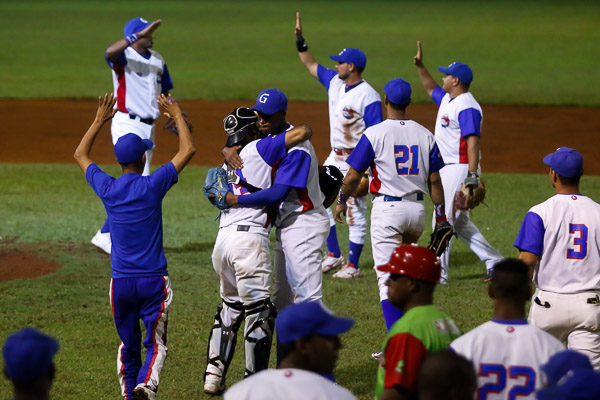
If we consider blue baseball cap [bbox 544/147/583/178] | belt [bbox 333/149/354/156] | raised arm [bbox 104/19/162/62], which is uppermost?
raised arm [bbox 104/19/162/62]

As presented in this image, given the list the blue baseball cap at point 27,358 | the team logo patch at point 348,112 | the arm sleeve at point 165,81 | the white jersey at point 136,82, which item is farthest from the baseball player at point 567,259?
the arm sleeve at point 165,81

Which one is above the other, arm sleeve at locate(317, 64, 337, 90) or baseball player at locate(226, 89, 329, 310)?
arm sleeve at locate(317, 64, 337, 90)

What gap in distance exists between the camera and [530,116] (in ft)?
72.8

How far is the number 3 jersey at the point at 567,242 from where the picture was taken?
5555 millimetres

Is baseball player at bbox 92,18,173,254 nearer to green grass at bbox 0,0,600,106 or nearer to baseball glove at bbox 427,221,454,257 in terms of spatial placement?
baseball glove at bbox 427,221,454,257

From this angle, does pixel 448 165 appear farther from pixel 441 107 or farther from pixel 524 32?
pixel 524 32

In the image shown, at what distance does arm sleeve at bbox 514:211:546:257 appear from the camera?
5.53 m

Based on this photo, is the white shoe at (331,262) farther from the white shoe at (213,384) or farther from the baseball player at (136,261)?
the baseball player at (136,261)

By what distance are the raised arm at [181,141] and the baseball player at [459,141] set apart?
12.2ft

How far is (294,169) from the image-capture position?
644 centimetres

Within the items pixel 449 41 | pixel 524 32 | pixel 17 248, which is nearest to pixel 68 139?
pixel 17 248

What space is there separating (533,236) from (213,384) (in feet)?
8.21

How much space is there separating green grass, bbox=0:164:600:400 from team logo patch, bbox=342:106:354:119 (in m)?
1.75

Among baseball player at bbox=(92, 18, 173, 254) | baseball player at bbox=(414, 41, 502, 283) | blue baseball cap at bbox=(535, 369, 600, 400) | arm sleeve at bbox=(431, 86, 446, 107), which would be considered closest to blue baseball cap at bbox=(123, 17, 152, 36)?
baseball player at bbox=(92, 18, 173, 254)
